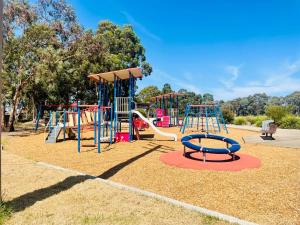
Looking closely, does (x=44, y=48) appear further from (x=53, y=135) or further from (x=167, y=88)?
(x=167, y=88)

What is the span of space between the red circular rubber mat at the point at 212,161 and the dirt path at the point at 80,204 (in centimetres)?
313

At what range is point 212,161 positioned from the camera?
8398 millimetres

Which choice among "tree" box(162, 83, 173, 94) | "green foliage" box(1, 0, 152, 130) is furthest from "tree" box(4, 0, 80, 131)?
"tree" box(162, 83, 173, 94)

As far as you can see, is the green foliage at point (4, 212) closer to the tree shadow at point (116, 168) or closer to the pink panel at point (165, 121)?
the tree shadow at point (116, 168)

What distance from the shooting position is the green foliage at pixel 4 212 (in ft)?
11.9

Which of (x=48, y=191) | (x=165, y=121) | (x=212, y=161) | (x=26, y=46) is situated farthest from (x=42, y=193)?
(x=165, y=121)

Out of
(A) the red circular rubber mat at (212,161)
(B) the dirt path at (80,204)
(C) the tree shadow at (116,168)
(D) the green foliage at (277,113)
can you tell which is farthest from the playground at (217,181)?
(D) the green foliage at (277,113)

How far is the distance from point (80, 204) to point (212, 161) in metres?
5.29

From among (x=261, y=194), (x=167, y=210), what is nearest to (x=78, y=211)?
(x=167, y=210)

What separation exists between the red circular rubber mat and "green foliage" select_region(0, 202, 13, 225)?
15.4 ft

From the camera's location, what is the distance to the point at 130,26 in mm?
41031

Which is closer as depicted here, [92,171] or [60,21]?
[92,171]

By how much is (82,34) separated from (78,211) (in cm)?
1997

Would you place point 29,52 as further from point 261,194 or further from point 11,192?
point 261,194
